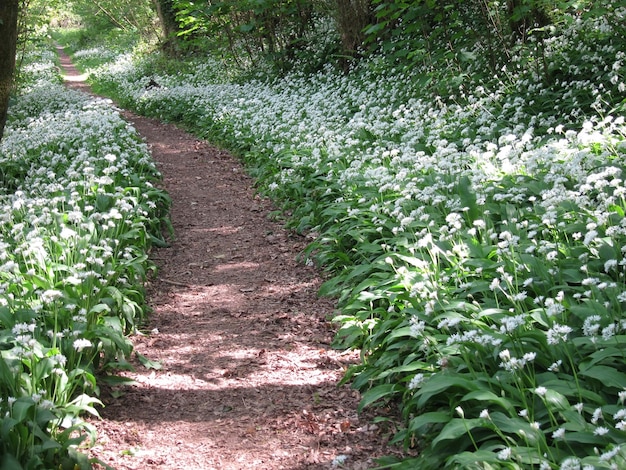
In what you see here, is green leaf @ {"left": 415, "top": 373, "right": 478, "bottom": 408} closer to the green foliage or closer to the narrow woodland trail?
the narrow woodland trail

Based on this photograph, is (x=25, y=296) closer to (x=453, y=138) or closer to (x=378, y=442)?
(x=378, y=442)

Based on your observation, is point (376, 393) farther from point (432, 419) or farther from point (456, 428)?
point (456, 428)

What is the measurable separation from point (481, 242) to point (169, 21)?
67.6 ft

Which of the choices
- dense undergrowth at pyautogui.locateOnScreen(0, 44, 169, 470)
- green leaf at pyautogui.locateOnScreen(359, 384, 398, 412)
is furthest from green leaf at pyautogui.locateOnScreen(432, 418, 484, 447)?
dense undergrowth at pyautogui.locateOnScreen(0, 44, 169, 470)

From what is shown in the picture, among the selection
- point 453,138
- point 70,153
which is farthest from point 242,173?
point 453,138

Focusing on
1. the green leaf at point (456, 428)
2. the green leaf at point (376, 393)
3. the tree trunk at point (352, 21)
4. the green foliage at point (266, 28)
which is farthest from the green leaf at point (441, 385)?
the green foliage at point (266, 28)

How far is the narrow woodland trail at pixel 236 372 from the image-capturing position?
356cm

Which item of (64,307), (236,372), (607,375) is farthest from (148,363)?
(607,375)

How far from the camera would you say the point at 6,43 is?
21.4 feet

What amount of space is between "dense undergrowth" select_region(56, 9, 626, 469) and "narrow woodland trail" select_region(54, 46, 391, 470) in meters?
0.29

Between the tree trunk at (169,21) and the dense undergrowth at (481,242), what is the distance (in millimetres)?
12495

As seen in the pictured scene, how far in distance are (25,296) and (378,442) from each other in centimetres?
261

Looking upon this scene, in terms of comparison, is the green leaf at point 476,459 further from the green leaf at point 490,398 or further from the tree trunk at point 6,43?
the tree trunk at point 6,43

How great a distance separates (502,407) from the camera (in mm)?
3004
